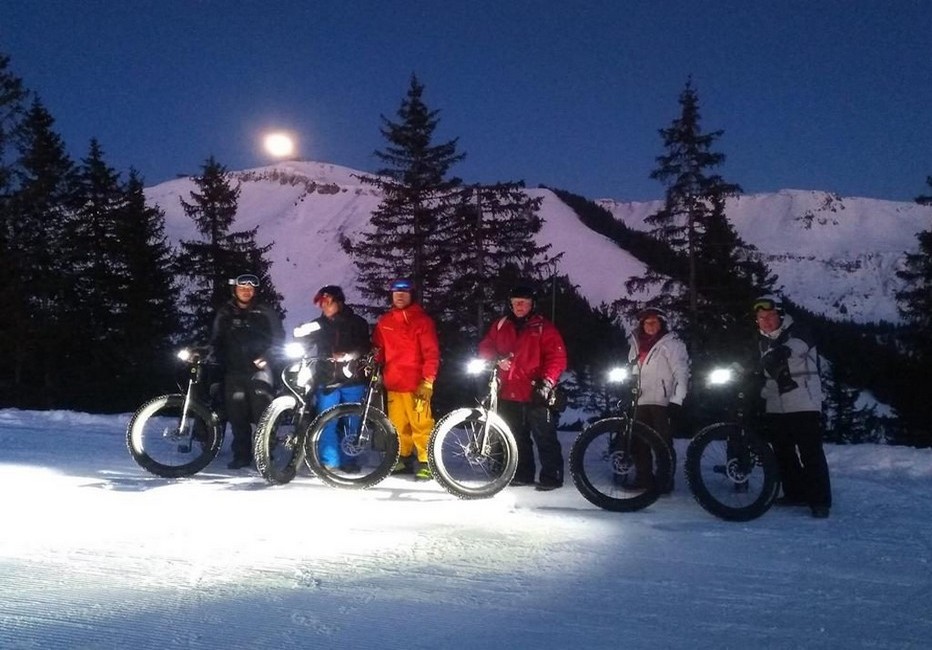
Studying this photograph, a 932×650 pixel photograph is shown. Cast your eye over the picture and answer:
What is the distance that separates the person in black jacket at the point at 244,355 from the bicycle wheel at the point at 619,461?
12.4 feet

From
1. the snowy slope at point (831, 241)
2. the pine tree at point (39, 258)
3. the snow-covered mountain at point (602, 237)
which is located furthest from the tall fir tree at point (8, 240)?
the snowy slope at point (831, 241)

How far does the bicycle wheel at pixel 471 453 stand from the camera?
6750 millimetres

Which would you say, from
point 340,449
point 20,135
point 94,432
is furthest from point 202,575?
point 20,135

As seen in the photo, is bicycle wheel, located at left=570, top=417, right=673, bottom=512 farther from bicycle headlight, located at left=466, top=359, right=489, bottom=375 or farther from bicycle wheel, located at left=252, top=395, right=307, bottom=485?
bicycle wheel, located at left=252, top=395, right=307, bottom=485

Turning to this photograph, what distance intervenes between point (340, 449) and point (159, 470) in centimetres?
199

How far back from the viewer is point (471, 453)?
7.02 metres

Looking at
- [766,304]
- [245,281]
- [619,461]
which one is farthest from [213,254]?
[766,304]

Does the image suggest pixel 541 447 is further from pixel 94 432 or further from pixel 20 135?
pixel 20 135

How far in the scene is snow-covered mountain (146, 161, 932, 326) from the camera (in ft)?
245

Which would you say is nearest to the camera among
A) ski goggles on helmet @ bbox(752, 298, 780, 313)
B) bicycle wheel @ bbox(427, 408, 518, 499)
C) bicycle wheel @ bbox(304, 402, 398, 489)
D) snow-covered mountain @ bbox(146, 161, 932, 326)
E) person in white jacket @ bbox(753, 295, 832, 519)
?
person in white jacket @ bbox(753, 295, 832, 519)

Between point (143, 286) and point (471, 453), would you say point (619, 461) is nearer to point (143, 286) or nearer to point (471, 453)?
point (471, 453)

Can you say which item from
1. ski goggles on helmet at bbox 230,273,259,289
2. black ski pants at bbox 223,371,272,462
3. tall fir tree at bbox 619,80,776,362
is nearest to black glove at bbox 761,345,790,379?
black ski pants at bbox 223,371,272,462

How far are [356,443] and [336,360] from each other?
0.94 meters

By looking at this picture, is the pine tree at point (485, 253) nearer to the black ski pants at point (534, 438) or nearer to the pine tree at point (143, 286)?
the pine tree at point (143, 286)
